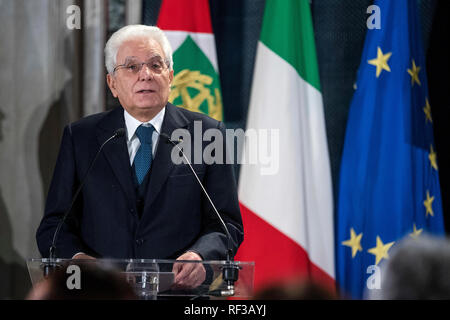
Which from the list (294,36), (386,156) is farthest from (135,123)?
(386,156)

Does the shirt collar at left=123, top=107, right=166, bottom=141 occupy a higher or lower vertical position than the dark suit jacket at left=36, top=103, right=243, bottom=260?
higher

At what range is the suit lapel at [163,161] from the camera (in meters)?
2.36

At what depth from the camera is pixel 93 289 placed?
1123mm

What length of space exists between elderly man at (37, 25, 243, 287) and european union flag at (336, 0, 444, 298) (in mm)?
1414

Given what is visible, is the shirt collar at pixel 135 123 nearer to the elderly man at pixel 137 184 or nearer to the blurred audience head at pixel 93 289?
the elderly man at pixel 137 184

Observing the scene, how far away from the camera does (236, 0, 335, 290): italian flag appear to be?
3.58 m

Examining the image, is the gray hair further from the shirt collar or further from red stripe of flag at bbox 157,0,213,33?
A: red stripe of flag at bbox 157,0,213,33

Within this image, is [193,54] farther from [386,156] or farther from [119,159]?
[119,159]

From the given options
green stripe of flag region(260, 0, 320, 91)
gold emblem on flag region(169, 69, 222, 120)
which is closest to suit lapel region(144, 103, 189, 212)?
gold emblem on flag region(169, 69, 222, 120)

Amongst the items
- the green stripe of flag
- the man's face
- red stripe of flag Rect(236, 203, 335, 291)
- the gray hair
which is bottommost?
red stripe of flag Rect(236, 203, 335, 291)

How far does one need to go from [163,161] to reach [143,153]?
10 centimetres

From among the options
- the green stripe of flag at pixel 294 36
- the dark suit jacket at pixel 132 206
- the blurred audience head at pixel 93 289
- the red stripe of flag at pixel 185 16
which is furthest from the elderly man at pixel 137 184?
the green stripe of flag at pixel 294 36
